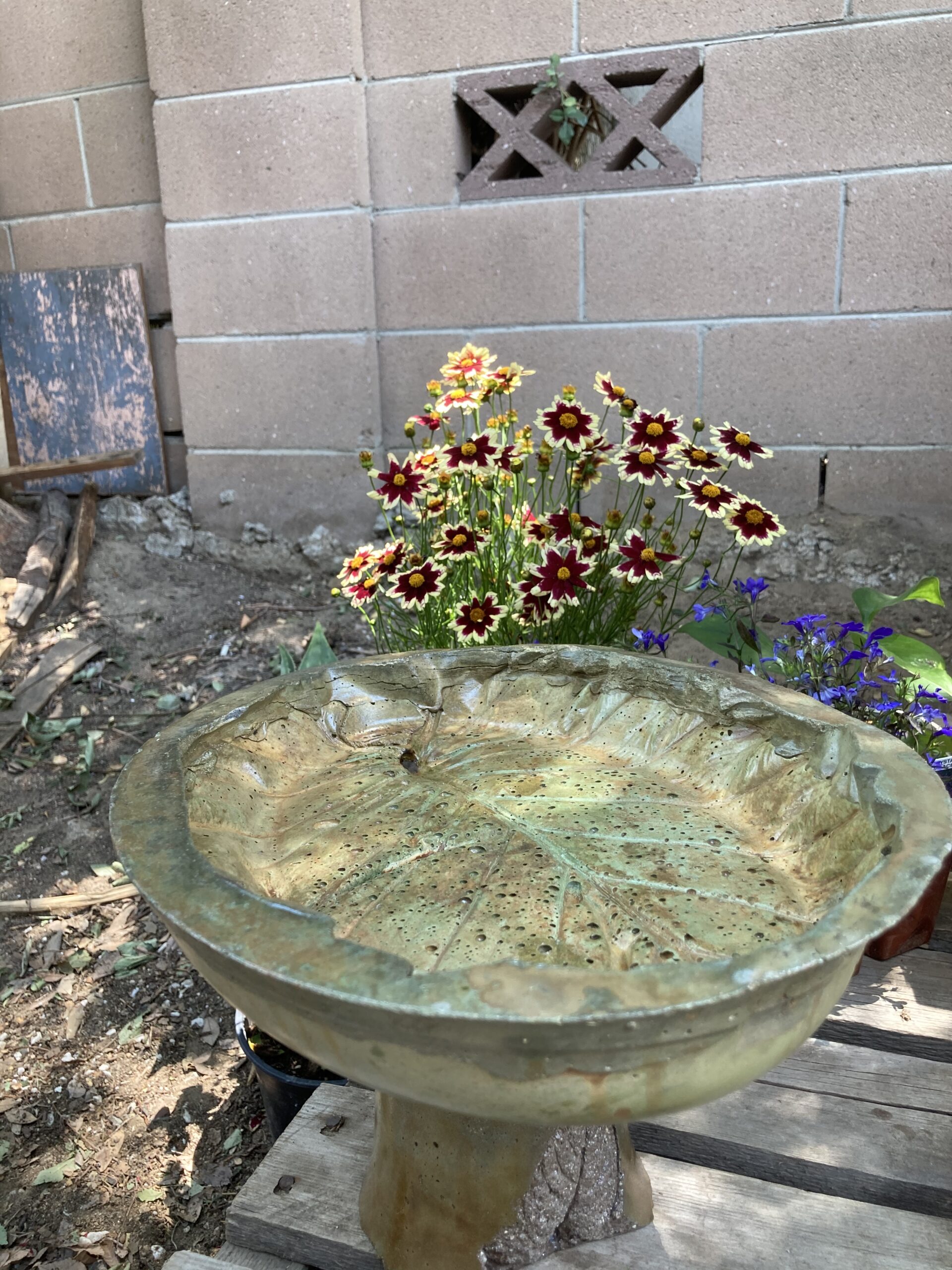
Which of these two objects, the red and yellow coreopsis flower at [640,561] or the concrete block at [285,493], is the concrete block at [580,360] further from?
the red and yellow coreopsis flower at [640,561]

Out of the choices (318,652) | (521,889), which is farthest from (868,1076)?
(318,652)

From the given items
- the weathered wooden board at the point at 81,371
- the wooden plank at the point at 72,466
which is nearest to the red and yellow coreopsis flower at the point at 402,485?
the wooden plank at the point at 72,466

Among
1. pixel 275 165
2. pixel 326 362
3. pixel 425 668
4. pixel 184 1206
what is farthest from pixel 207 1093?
pixel 275 165

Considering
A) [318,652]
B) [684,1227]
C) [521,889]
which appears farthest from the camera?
[318,652]

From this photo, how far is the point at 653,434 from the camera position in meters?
1.85

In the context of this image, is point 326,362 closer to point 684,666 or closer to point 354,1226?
point 684,666

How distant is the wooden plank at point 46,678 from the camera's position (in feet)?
9.86

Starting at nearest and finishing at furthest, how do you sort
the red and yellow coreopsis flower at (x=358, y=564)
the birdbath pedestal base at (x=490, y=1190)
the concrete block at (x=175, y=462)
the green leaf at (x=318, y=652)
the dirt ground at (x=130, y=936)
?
the birdbath pedestal base at (x=490, y=1190) → the dirt ground at (x=130, y=936) → the red and yellow coreopsis flower at (x=358, y=564) → the green leaf at (x=318, y=652) → the concrete block at (x=175, y=462)

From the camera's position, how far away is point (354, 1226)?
126 cm

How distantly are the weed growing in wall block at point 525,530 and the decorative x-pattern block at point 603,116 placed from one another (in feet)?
3.80

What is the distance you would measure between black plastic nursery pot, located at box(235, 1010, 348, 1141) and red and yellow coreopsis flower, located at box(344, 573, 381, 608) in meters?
0.80

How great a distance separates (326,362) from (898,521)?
197 centimetres

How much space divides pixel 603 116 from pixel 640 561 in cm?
192

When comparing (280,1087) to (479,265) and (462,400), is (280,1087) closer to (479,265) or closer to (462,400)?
(462,400)
